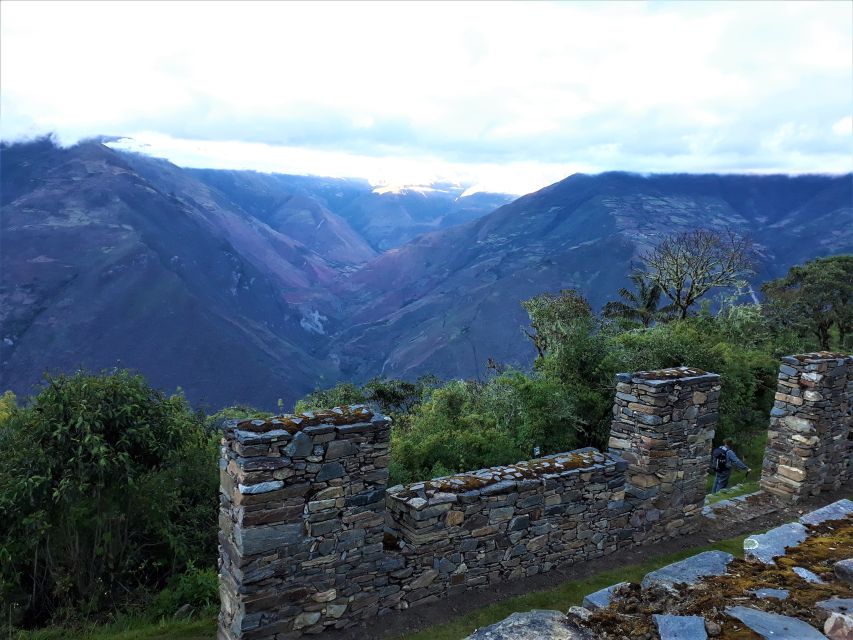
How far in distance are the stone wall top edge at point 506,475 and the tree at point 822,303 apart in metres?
35.1

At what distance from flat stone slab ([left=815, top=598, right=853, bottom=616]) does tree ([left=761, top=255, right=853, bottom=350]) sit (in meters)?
39.4

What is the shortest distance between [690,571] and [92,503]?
8.92 meters

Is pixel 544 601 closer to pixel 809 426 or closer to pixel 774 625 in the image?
pixel 774 625

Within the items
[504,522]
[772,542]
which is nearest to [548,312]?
[504,522]

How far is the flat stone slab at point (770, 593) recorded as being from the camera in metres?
4.36

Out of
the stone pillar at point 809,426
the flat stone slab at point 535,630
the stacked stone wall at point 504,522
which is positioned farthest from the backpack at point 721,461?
the flat stone slab at point 535,630

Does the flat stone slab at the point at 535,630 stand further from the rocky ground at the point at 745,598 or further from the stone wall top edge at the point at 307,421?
the stone wall top edge at the point at 307,421

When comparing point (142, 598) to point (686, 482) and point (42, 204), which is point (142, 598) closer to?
point (686, 482)

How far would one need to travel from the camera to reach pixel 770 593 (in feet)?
14.5

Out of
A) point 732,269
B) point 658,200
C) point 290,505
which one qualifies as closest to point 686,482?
point 290,505

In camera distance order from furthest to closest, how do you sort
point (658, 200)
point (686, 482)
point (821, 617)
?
point (658, 200) < point (686, 482) < point (821, 617)

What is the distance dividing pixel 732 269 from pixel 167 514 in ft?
103

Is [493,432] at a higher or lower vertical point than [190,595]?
higher

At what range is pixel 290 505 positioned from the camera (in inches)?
267
